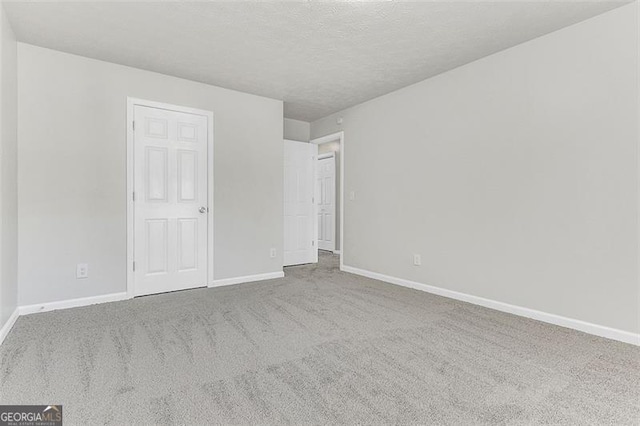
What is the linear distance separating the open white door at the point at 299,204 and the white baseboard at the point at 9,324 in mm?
3282

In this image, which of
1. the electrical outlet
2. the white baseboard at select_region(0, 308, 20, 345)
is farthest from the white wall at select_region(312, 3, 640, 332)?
the white baseboard at select_region(0, 308, 20, 345)

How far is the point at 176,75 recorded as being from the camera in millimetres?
3709

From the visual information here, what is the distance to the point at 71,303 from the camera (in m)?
3.20

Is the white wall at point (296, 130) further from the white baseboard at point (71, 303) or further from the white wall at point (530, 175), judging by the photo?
the white baseboard at point (71, 303)

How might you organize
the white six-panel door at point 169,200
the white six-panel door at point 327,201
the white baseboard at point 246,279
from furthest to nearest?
1. the white six-panel door at point 327,201
2. the white baseboard at point 246,279
3. the white six-panel door at point 169,200

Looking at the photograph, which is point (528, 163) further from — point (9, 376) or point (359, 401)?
point (9, 376)

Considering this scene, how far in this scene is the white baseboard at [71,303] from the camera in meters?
3.01

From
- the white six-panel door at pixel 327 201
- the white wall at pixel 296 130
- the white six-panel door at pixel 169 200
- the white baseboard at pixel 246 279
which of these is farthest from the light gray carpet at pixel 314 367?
the white six-panel door at pixel 327 201

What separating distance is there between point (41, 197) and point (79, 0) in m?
1.77

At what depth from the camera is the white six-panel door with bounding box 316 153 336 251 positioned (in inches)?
270

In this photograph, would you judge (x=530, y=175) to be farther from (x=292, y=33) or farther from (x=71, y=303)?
(x=71, y=303)

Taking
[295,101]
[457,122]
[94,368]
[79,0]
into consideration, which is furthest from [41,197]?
[457,122]

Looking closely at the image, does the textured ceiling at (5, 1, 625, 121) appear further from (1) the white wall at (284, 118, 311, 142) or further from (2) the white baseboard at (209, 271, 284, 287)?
(2) the white baseboard at (209, 271, 284, 287)

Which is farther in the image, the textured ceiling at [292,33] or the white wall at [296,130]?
the white wall at [296,130]
